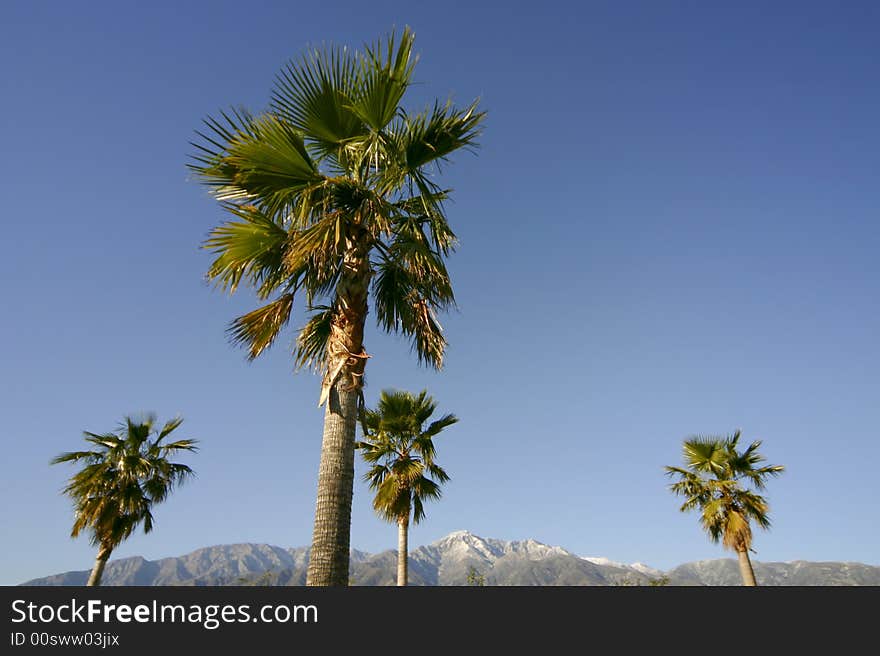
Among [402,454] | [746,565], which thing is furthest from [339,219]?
[746,565]

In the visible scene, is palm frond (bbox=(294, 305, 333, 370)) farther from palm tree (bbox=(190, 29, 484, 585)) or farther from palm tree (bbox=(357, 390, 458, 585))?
palm tree (bbox=(357, 390, 458, 585))

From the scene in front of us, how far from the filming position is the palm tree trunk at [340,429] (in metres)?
5.92

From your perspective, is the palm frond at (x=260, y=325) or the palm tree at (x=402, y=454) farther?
the palm tree at (x=402, y=454)

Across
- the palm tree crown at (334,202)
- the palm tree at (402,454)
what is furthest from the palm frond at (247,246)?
the palm tree at (402,454)

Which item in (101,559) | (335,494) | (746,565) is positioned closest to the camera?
(335,494)

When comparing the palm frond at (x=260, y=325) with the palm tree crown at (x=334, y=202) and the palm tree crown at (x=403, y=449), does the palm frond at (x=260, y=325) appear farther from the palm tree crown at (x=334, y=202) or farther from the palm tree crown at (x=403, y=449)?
the palm tree crown at (x=403, y=449)

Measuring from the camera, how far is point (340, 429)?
6508 mm

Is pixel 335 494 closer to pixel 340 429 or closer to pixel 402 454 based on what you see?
pixel 340 429
